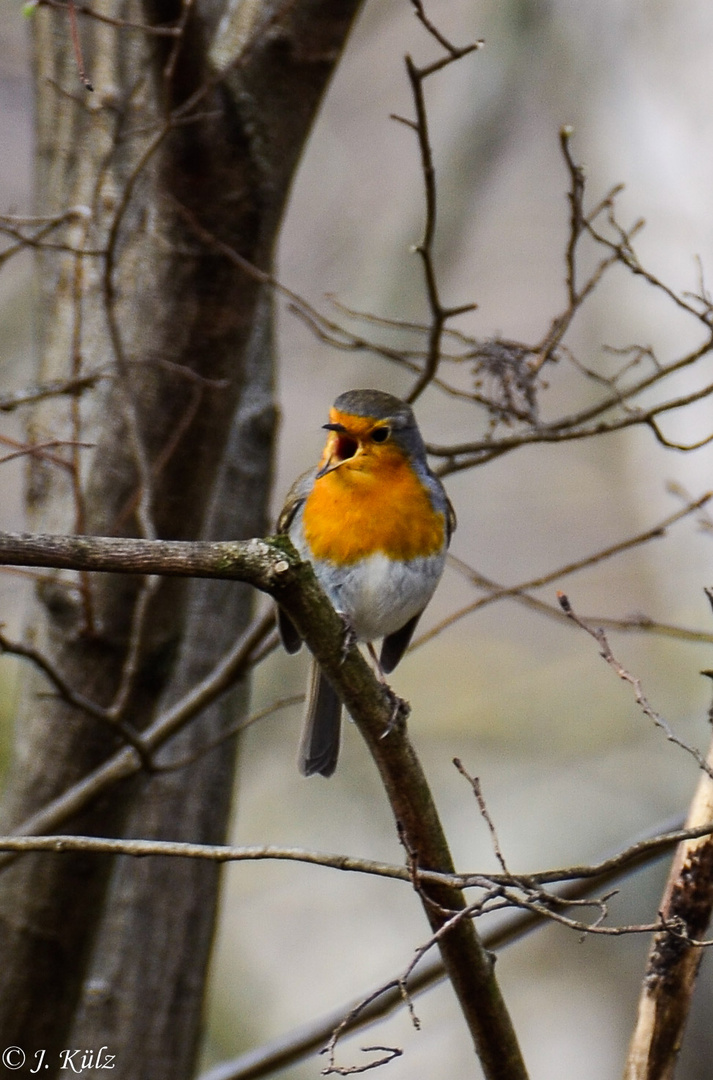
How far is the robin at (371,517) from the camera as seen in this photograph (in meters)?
3.09

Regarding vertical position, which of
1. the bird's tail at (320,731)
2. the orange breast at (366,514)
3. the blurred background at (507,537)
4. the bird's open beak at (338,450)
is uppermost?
the blurred background at (507,537)

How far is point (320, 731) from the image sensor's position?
3.32 meters

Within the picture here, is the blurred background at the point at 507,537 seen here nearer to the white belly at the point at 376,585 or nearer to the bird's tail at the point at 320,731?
the bird's tail at the point at 320,731

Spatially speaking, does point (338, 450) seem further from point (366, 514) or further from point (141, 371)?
point (141, 371)

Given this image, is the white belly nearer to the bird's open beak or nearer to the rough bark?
the bird's open beak

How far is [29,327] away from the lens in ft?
19.1

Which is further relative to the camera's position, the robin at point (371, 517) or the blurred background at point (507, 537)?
the blurred background at point (507, 537)

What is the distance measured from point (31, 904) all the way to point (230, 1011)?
14.8 feet

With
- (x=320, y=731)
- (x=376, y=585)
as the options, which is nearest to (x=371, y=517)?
(x=376, y=585)

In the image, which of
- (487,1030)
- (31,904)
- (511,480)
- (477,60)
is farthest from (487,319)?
Result: (487,1030)

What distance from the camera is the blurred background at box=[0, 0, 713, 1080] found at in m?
6.96

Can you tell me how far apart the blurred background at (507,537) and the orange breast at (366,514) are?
3.50 m

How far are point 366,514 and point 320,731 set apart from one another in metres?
0.66

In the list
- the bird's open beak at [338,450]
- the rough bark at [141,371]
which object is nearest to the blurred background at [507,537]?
the rough bark at [141,371]
